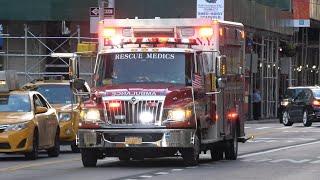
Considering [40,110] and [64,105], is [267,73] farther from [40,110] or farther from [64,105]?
[40,110]

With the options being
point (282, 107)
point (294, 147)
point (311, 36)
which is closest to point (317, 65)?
point (311, 36)

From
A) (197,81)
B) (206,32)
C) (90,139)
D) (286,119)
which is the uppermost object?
(206,32)

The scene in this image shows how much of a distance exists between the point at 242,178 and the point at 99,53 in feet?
14.7

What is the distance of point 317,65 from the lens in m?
75.9

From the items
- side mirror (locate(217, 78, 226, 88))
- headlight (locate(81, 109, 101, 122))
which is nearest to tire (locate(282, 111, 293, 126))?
side mirror (locate(217, 78, 226, 88))

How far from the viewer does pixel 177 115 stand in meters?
17.6

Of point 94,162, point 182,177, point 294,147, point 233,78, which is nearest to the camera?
point 182,177

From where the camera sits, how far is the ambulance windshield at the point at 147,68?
1839 centimetres

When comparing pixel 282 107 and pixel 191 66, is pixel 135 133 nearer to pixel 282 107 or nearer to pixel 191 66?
pixel 191 66

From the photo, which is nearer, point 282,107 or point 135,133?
point 135,133

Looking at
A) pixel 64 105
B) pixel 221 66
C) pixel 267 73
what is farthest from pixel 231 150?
pixel 267 73

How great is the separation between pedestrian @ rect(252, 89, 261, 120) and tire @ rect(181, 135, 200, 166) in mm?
34385

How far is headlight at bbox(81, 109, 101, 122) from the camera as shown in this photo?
17750mm

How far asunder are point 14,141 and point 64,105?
431 centimetres
